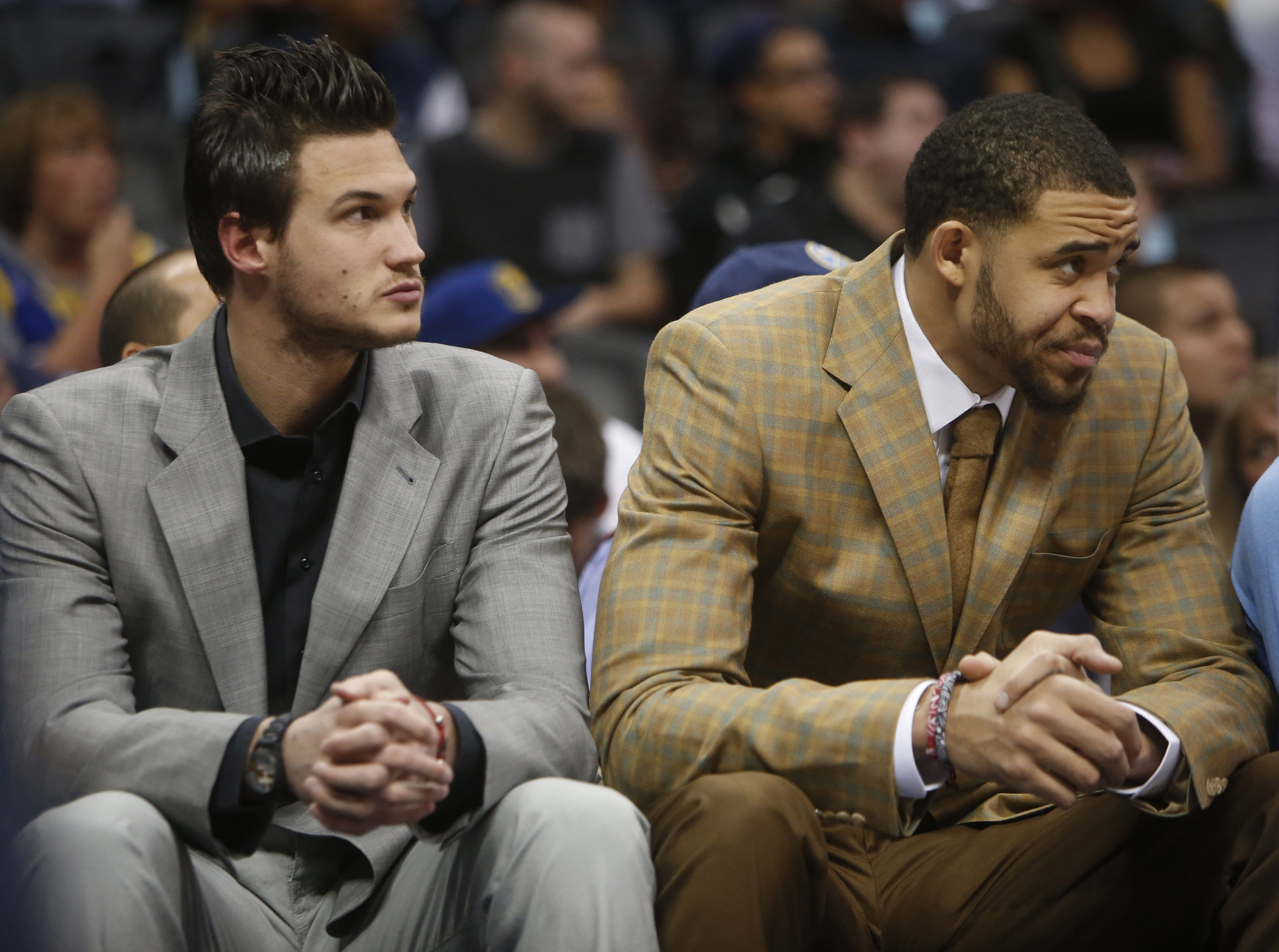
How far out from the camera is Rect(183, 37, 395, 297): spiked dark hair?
2.30 meters

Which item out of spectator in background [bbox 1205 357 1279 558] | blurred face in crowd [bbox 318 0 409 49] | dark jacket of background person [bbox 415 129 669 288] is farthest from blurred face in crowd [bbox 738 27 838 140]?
spectator in background [bbox 1205 357 1279 558]

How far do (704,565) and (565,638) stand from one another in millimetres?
214

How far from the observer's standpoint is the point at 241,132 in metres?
2.31

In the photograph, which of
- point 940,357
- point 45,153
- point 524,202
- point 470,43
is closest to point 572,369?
point 524,202

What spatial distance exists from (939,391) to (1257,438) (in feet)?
4.52

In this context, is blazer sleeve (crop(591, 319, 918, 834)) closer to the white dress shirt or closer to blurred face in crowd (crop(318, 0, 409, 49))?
the white dress shirt

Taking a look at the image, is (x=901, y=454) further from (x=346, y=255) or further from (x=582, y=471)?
(x=582, y=471)

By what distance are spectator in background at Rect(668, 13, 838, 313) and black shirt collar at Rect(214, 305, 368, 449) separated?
3.31 meters

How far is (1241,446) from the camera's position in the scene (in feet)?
11.6

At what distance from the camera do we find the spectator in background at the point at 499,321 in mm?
4316

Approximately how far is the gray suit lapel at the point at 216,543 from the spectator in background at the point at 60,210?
261 cm

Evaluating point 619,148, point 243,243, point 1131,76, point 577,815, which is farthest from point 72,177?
point 1131,76

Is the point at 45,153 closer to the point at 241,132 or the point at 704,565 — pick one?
the point at 241,132

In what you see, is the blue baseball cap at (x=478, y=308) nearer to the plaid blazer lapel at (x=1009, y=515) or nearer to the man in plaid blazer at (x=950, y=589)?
the man in plaid blazer at (x=950, y=589)
